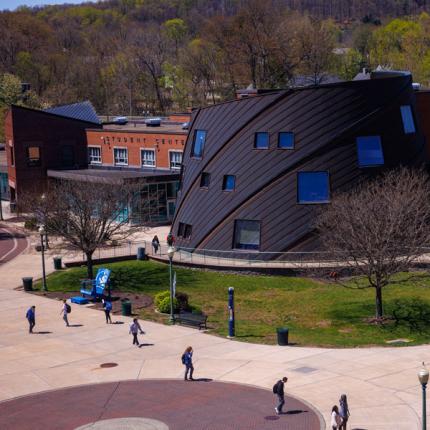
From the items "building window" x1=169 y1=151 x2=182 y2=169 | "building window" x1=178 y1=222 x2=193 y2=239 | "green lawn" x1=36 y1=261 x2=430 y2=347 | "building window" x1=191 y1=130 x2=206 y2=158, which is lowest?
"green lawn" x1=36 y1=261 x2=430 y2=347

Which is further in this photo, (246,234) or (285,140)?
(246,234)

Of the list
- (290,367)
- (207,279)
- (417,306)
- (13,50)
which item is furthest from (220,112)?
(13,50)

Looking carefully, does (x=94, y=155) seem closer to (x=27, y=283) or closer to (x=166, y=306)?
(x=27, y=283)

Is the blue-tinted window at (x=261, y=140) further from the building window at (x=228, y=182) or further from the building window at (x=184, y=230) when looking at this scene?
the building window at (x=184, y=230)

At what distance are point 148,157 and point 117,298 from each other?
1428 inches

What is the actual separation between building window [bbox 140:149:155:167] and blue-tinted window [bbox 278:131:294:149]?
90.7ft

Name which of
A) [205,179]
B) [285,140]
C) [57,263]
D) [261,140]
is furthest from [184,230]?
[285,140]

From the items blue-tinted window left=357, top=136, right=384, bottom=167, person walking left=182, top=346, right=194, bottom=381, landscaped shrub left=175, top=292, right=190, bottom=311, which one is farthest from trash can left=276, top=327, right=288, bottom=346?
blue-tinted window left=357, top=136, right=384, bottom=167

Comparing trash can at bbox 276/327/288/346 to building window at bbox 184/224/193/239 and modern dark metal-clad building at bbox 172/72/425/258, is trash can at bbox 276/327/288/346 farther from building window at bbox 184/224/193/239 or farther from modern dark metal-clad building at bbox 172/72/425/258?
building window at bbox 184/224/193/239

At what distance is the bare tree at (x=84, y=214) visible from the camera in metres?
50.1

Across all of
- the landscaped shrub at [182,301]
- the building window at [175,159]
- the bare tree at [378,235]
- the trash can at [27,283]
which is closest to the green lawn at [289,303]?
the landscaped shrub at [182,301]

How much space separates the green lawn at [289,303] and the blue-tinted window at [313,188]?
5.69m

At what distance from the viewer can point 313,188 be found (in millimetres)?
55094

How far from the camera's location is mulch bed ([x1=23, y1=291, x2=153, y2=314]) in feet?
150
